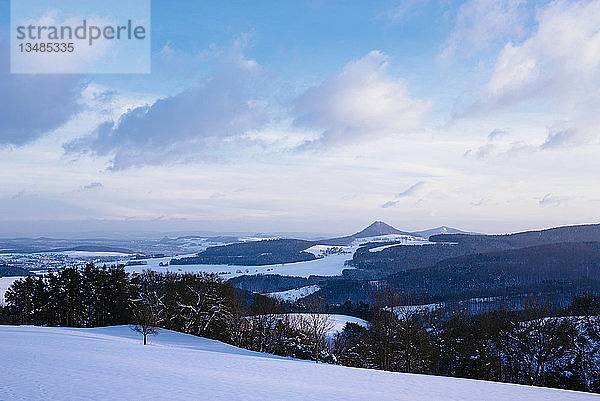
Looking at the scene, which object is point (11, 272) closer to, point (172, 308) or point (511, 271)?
point (172, 308)

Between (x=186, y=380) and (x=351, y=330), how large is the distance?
151ft

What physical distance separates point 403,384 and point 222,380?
8592 mm

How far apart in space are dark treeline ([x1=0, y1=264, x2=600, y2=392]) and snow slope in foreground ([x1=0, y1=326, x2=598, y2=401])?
11.0m

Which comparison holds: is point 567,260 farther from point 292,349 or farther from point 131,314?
point 131,314

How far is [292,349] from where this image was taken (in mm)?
42500

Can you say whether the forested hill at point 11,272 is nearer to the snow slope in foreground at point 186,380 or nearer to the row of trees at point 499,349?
the row of trees at point 499,349

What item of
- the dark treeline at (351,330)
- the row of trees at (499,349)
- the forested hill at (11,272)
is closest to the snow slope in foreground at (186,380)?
the dark treeline at (351,330)

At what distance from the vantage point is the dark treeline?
119 ft

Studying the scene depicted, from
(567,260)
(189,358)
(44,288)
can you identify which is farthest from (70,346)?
(567,260)

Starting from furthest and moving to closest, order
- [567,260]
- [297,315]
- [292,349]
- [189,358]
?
[567,260] < [297,315] < [292,349] < [189,358]

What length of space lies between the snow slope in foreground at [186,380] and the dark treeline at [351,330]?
11.0 metres

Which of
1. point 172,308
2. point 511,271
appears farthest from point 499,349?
point 511,271

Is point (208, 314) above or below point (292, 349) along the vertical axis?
above

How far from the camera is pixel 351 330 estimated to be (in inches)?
2361
